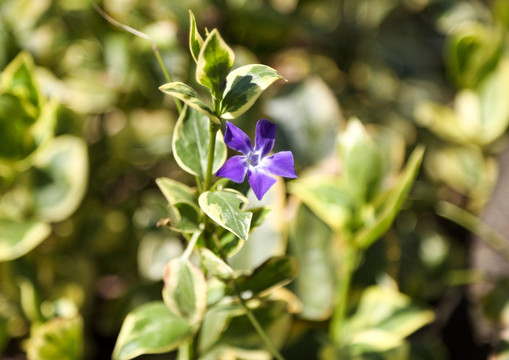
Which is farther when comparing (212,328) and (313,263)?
(313,263)

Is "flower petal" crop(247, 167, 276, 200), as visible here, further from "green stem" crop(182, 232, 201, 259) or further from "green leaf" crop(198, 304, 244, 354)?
"green leaf" crop(198, 304, 244, 354)

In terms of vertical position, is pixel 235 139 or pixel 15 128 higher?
pixel 235 139

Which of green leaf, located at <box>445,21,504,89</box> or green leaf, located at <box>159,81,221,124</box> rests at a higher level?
green leaf, located at <box>159,81,221,124</box>

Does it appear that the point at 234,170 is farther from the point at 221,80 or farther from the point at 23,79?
the point at 23,79

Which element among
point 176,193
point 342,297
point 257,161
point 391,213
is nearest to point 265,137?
point 257,161

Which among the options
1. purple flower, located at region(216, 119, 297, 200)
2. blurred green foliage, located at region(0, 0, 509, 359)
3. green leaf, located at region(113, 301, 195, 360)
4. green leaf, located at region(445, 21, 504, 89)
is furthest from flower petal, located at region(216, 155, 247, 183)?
green leaf, located at region(445, 21, 504, 89)

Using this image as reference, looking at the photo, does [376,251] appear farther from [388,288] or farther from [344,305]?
[344,305]
